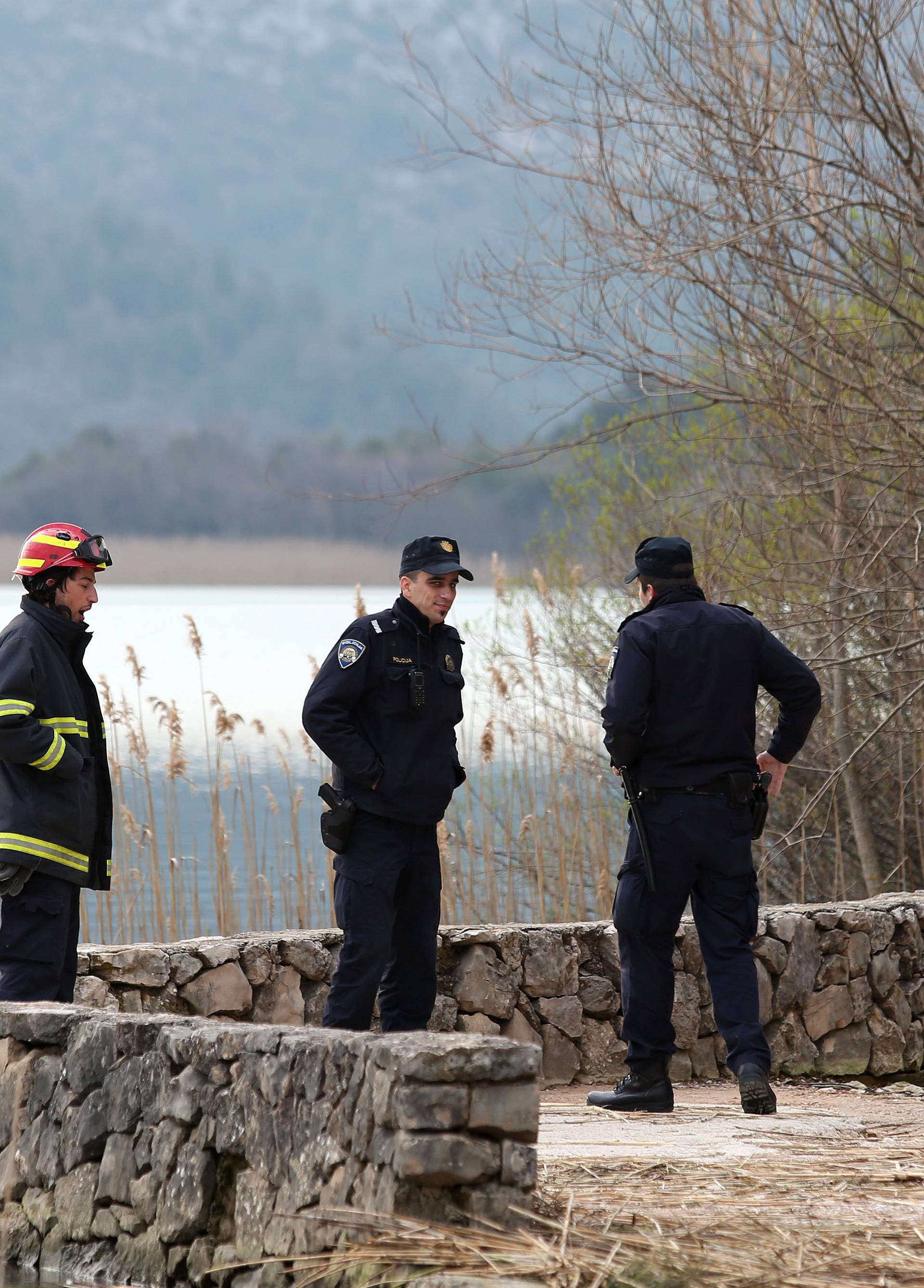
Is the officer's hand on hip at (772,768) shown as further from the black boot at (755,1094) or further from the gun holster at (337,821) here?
the gun holster at (337,821)

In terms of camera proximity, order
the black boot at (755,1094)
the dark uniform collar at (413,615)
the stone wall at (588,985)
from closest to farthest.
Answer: the black boot at (755,1094), the dark uniform collar at (413,615), the stone wall at (588,985)

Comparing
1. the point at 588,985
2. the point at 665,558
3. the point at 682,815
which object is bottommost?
the point at 588,985

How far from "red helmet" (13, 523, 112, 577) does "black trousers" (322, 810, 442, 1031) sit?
3.46 feet

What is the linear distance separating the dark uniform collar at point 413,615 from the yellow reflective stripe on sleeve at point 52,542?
3.16ft

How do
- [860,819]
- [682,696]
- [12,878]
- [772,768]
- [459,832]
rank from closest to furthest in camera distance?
1. [12,878]
2. [682,696]
3. [772,768]
4. [860,819]
5. [459,832]

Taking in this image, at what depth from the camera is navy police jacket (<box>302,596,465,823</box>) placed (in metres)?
4.64

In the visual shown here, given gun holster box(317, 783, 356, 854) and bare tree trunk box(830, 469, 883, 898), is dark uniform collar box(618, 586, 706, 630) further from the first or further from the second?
→ bare tree trunk box(830, 469, 883, 898)

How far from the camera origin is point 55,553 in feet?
14.7

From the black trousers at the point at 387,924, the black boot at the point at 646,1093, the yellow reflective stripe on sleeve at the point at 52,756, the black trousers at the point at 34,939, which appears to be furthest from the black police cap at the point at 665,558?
the black trousers at the point at 34,939

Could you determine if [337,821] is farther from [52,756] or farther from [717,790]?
[717,790]

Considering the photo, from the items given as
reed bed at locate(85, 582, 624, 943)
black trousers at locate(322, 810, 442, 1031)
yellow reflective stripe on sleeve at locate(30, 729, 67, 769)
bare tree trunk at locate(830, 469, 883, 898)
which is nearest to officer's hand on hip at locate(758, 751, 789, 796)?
black trousers at locate(322, 810, 442, 1031)

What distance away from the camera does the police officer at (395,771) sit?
461 centimetres

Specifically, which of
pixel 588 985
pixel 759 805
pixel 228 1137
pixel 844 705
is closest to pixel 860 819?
pixel 844 705

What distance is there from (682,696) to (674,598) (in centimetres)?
31
